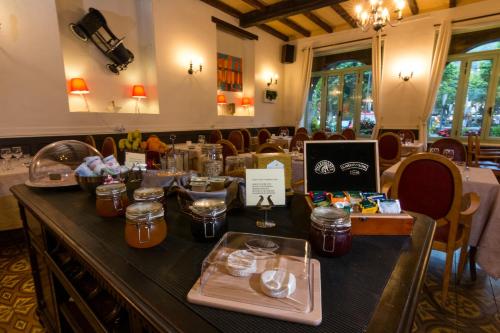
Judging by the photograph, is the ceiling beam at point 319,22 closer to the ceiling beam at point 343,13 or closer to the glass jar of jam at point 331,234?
the ceiling beam at point 343,13

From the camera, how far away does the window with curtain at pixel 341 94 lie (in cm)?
645

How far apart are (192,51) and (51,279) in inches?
184

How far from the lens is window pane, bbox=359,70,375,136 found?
20.9ft

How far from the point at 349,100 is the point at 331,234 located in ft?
22.6

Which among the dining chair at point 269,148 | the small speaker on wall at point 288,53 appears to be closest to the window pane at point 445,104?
the small speaker on wall at point 288,53

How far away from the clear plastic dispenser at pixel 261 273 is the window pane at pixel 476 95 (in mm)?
6432

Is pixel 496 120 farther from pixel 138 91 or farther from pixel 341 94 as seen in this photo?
pixel 138 91

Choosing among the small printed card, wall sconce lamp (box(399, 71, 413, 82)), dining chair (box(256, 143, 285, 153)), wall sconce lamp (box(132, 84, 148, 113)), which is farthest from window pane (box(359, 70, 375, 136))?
the small printed card

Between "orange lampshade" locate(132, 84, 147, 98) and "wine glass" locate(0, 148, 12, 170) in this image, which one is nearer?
"wine glass" locate(0, 148, 12, 170)

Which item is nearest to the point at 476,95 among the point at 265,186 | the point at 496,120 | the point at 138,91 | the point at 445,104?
the point at 445,104

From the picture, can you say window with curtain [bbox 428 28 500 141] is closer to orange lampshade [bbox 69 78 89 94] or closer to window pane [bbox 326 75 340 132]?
window pane [bbox 326 75 340 132]

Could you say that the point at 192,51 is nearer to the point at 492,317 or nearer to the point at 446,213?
the point at 446,213

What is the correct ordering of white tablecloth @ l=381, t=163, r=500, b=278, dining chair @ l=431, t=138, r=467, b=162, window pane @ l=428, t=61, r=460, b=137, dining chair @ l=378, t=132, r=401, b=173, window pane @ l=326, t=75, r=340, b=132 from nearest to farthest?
white tablecloth @ l=381, t=163, r=500, b=278, dining chair @ l=431, t=138, r=467, b=162, dining chair @ l=378, t=132, r=401, b=173, window pane @ l=428, t=61, r=460, b=137, window pane @ l=326, t=75, r=340, b=132

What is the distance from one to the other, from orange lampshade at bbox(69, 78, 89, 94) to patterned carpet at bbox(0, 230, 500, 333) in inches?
99.8
